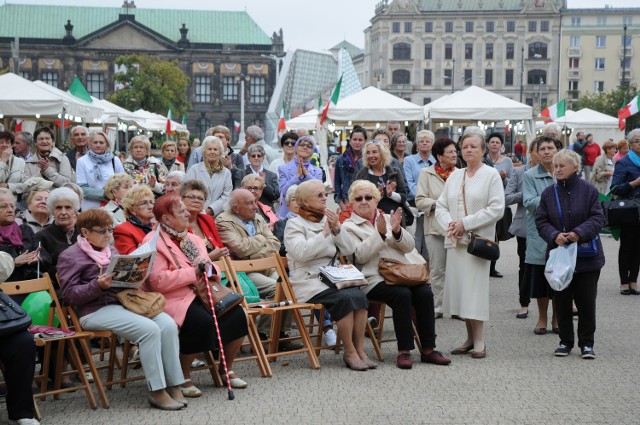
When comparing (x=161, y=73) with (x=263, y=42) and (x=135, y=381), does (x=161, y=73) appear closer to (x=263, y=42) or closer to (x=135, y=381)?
(x=263, y=42)

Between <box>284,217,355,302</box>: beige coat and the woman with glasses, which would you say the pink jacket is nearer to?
<box>284,217,355,302</box>: beige coat

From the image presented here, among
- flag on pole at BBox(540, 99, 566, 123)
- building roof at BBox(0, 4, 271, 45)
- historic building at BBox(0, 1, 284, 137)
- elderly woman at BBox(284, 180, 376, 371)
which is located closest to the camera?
elderly woman at BBox(284, 180, 376, 371)

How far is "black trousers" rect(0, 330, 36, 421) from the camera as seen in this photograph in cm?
591

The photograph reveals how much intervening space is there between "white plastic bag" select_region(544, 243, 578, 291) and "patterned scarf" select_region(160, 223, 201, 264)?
2992mm

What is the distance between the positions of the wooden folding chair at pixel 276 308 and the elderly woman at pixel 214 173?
238 cm

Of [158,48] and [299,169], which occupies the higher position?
[158,48]

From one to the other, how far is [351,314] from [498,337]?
2.08 meters

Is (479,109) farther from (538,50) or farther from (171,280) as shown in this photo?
(538,50)

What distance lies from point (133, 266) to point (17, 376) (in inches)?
40.4

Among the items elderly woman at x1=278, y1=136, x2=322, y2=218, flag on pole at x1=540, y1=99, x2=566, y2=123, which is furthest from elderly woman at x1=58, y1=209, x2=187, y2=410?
flag on pole at x1=540, y1=99, x2=566, y2=123

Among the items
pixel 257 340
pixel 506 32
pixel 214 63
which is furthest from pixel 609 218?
pixel 506 32

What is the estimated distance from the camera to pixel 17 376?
5926 mm

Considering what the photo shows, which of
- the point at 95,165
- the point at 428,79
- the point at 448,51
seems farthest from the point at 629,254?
the point at 448,51

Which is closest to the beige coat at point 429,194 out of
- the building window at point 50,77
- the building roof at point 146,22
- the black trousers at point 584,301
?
the black trousers at point 584,301
